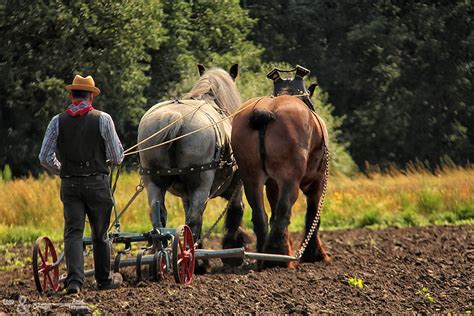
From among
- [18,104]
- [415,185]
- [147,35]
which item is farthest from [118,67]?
[415,185]

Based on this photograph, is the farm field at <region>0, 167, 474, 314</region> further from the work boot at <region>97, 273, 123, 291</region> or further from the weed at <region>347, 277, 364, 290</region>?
the work boot at <region>97, 273, 123, 291</region>

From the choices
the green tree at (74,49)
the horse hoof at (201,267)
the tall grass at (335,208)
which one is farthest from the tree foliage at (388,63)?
the horse hoof at (201,267)

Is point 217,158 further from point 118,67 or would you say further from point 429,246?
point 118,67

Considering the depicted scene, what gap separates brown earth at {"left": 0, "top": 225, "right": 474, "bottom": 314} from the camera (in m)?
8.07

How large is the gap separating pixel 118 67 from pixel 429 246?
522 inches

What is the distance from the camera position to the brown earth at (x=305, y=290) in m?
8.07

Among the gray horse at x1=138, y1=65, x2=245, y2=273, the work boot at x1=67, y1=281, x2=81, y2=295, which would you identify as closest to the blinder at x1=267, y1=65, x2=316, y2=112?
the gray horse at x1=138, y1=65, x2=245, y2=273

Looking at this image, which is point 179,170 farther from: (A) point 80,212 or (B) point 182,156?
(A) point 80,212

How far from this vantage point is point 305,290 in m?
9.17

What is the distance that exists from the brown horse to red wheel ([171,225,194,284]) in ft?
4.16

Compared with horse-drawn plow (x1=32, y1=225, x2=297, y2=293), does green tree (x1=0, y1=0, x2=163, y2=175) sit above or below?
above

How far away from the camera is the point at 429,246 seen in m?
13.8

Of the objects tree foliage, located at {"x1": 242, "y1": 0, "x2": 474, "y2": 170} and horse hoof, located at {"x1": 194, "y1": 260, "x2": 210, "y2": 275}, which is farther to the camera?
tree foliage, located at {"x1": 242, "y1": 0, "x2": 474, "y2": 170}

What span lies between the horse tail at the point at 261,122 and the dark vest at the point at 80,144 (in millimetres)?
2179
